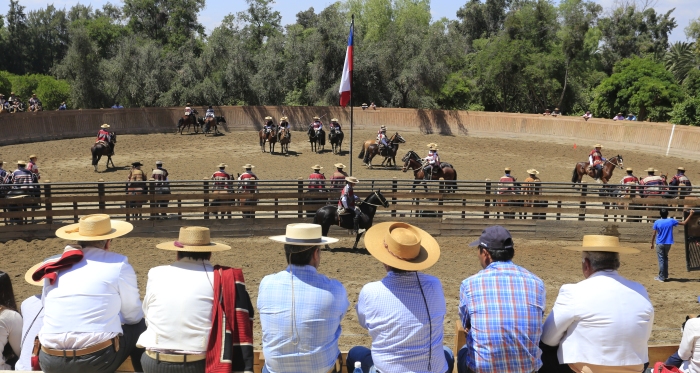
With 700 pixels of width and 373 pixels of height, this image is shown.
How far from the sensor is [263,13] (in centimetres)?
7031

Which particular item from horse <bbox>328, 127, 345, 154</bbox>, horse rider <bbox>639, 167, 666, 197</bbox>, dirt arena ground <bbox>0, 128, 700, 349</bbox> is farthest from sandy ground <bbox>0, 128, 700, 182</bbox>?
horse rider <bbox>639, 167, 666, 197</bbox>

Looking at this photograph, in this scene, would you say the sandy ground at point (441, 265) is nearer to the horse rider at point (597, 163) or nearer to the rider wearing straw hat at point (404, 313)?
the rider wearing straw hat at point (404, 313)

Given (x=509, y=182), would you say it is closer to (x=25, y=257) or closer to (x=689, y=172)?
(x=25, y=257)

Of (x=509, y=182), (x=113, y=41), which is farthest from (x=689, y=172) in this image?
(x=113, y=41)

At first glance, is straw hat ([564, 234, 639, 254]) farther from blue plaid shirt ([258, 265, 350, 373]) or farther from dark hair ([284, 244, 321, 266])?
dark hair ([284, 244, 321, 266])

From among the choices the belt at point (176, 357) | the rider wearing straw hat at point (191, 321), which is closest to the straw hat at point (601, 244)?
the rider wearing straw hat at point (191, 321)

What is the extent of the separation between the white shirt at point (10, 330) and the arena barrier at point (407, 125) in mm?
28405

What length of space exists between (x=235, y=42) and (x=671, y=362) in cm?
4204

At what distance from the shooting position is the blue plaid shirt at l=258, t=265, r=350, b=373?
3.99 meters

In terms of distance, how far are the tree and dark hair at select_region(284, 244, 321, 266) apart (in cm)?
4090

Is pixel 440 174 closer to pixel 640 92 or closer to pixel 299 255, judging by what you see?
pixel 299 255

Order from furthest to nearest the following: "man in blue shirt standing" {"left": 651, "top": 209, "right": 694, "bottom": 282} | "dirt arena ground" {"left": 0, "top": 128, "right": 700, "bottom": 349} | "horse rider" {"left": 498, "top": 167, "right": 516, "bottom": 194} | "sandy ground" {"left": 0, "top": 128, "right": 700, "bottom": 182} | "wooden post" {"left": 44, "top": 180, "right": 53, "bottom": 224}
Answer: "sandy ground" {"left": 0, "top": 128, "right": 700, "bottom": 182}
"horse rider" {"left": 498, "top": 167, "right": 516, "bottom": 194}
"wooden post" {"left": 44, "top": 180, "right": 53, "bottom": 224}
"man in blue shirt standing" {"left": 651, "top": 209, "right": 694, "bottom": 282}
"dirt arena ground" {"left": 0, "top": 128, "right": 700, "bottom": 349}

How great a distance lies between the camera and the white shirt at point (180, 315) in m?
4.00

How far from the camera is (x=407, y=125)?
37031 millimetres
